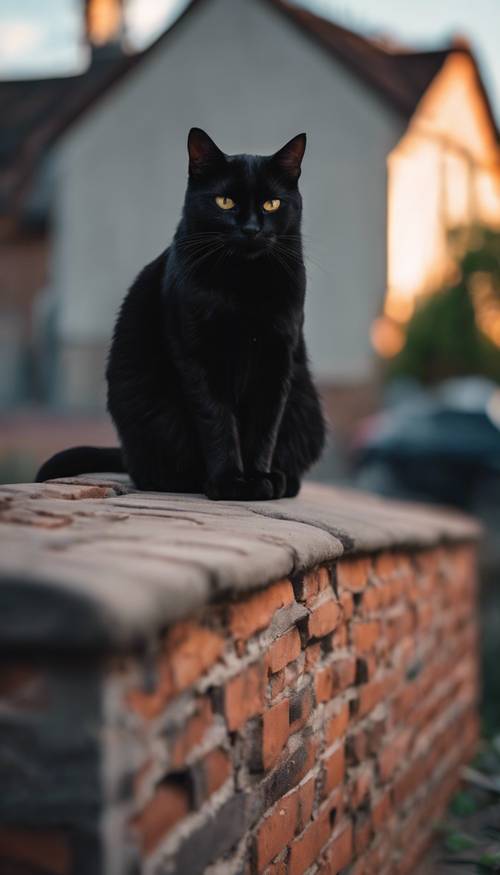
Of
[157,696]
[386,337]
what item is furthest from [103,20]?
[157,696]

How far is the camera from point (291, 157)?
105 inches

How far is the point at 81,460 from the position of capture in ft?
9.48

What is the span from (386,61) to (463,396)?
6.64 meters

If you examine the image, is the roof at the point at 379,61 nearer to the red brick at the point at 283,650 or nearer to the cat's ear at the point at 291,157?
the cat's ear at the point at 291,157

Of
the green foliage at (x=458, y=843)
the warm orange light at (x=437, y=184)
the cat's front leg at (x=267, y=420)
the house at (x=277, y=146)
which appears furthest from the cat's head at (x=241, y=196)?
the warm orange light at (x=437, y=184)

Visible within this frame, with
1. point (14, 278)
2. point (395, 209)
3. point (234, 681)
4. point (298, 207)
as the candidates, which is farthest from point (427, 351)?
point (234, 681)

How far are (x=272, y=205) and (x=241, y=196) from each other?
84 mm

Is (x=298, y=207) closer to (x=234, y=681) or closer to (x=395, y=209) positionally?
(x=234, y=681)

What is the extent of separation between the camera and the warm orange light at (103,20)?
Answer: 663 inches

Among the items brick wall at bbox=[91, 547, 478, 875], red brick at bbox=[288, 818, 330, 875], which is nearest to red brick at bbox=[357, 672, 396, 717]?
brick wall at bbox=[91, 547, 478, 875]

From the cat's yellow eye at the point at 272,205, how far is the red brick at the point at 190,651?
132 cm

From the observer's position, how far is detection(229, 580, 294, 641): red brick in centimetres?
171

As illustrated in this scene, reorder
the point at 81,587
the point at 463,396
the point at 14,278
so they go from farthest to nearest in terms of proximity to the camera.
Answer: the point at 14,278 < the point at 463,396 < the point at 81,587

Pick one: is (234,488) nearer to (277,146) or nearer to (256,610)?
(256,610)
